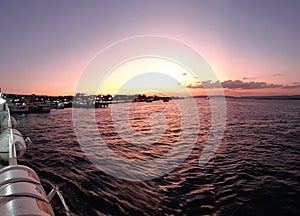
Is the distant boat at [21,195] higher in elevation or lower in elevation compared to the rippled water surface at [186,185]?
higher

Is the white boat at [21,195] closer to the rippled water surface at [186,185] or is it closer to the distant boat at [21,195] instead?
the distant boat at [21,195]

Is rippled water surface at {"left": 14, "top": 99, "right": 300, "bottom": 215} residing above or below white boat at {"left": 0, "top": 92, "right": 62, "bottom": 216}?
below

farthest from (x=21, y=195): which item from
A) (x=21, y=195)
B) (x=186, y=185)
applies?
(x=186, y=185)

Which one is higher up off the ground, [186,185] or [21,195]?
[21,195]

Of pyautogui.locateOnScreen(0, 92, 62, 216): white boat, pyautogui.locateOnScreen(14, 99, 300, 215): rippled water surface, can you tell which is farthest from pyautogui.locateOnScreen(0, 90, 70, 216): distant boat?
pyautogui.locateOnScreen(14, 99, 300, 215): rippled water surface

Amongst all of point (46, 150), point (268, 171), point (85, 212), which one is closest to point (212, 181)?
point (268, 171)

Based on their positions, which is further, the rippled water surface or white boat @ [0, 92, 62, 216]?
the rippled water surface

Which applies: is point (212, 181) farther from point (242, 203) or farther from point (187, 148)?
point (187, 148)

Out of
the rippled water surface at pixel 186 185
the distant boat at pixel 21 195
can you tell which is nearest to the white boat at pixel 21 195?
the distant boat at pixel 21 195

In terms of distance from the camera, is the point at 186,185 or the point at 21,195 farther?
the point at 186,185

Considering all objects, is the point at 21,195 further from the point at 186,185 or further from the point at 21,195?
the point at 186,185

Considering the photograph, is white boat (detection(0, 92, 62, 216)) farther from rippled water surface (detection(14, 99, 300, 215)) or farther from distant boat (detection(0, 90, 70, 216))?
rippled water surface (detection(14, 99, 300, 215))

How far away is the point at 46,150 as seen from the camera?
808 inches

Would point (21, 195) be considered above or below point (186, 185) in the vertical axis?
above
